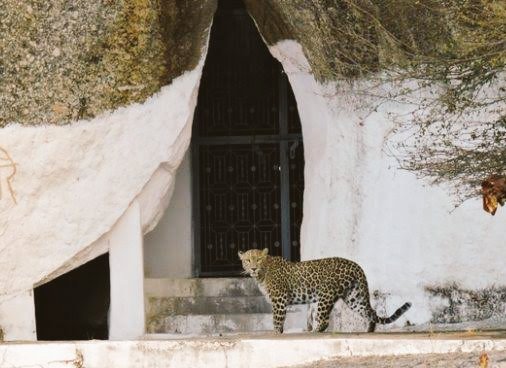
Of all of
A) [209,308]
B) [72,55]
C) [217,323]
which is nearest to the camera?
[72,55]

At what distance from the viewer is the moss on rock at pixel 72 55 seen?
1997cm

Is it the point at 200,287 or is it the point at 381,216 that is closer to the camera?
the point at 381,216

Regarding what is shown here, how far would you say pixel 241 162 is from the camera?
75.1 feet

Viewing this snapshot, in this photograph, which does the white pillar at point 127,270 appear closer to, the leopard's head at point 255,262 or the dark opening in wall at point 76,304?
the dark opening in wall at point 76,304

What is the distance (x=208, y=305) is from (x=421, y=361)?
17.7 ft

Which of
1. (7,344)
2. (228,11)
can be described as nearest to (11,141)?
(7,344)

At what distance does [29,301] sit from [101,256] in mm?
2233

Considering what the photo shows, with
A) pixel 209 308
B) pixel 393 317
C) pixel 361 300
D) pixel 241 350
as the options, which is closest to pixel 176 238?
pixel 209 308

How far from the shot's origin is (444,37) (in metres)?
19.6

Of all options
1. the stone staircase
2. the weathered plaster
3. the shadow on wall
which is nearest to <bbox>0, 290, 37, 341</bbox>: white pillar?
the weathered plaster

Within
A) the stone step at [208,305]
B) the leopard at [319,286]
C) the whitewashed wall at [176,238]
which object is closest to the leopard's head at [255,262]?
the leopard at [319,286]

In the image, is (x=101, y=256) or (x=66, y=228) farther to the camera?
(x=101, y=256)

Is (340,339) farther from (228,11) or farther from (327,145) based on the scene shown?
(228,11)

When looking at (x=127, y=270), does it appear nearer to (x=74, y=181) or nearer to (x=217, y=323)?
(x=74, y=181)
